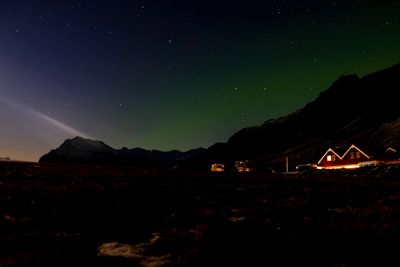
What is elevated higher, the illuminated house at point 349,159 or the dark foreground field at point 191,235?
the illuminated house at point 349,159

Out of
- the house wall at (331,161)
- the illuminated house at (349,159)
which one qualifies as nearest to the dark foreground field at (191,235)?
the illuminated house at (349,159)

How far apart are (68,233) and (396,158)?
10344cm

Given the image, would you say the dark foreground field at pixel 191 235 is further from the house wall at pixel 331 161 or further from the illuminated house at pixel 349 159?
the house wall at pixel 331 161

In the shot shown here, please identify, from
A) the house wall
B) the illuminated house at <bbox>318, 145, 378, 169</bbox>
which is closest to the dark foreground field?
the illuminated house at <bbox>318, 145, 378, 169</bbox>

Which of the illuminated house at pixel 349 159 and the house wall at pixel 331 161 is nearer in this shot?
the illuminated house at pixel 349 159

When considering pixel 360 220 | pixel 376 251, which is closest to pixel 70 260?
pixel 376 251

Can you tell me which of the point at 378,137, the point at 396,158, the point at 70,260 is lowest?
Answer: the point at 70,260

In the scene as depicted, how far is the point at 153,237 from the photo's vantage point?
7.41 metres

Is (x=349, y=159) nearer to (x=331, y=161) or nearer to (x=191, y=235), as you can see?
(x=331, y=161)

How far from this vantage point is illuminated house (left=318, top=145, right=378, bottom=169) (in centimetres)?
9921

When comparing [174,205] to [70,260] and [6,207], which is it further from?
[70,260]

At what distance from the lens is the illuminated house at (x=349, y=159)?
9921cm

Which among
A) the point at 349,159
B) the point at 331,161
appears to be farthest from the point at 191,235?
the point at 331,161

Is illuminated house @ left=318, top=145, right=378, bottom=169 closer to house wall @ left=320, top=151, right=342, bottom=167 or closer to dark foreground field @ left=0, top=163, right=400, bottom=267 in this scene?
house wall @ left=320, top=151, right=342, bottom=167
